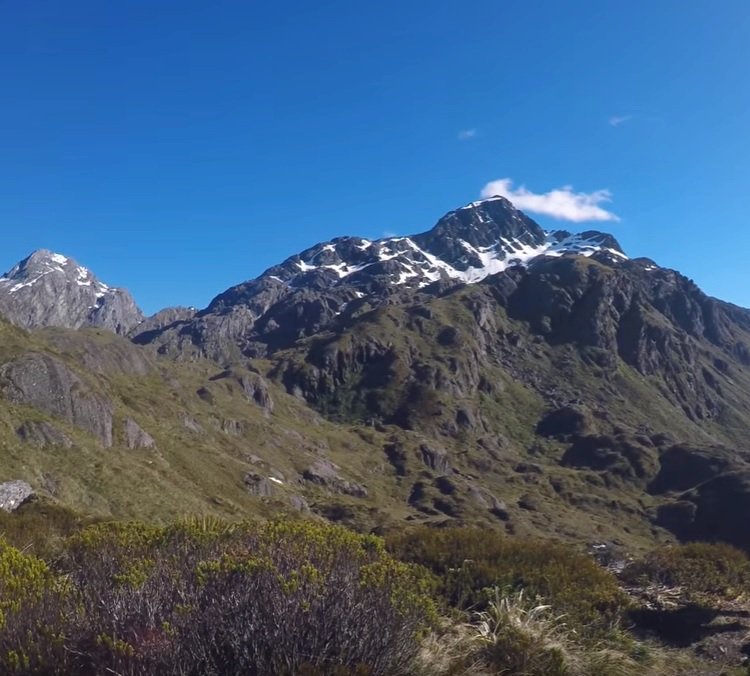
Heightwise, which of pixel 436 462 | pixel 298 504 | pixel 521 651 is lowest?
pixel 298 504

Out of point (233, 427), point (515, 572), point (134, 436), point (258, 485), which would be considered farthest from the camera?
point (233, 427)

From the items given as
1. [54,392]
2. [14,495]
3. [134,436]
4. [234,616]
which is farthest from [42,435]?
[234,616]

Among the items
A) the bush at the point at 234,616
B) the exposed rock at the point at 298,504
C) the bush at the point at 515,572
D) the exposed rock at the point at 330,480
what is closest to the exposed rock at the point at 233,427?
the exposed rock at the point at 330,480

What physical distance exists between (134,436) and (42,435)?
23.7 m

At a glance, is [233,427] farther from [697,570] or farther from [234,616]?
[234,616]

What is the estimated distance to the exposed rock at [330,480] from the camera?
152m

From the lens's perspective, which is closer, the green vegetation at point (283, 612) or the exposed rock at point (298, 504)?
the green vegetation at point (283, 612)

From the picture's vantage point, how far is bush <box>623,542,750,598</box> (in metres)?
14.1

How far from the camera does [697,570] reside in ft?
48.3

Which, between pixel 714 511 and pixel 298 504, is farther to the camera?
pixel 714 511

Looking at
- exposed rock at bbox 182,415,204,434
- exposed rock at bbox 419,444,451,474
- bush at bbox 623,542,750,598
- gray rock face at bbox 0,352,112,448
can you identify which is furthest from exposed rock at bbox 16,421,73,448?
exposed rock at bbox 419,444,451,474

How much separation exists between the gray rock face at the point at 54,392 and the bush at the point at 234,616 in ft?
226

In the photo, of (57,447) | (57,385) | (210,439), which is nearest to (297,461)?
(210,439)

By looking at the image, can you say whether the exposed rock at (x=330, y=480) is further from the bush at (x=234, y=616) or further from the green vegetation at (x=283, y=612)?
the bush at (x=234, y=616)
